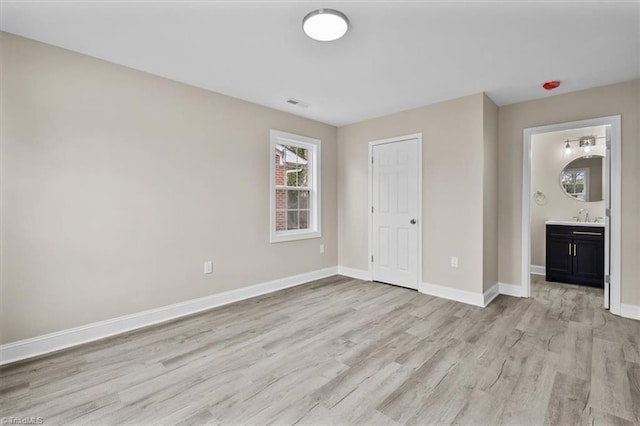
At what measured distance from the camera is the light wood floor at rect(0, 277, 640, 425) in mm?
1714

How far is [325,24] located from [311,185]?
9.09ft

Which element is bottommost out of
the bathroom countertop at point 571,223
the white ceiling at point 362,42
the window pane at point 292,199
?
the bathroom countertop at point 571,223

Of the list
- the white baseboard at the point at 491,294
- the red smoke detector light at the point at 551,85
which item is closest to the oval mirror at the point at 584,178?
the red smoke detector light at the point at 551,85

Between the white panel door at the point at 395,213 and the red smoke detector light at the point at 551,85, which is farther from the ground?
the red smoke detector light at the point at 551,85

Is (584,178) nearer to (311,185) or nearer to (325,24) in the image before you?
(311,185)

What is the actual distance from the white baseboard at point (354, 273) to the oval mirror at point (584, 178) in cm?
352

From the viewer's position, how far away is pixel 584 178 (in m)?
4.64

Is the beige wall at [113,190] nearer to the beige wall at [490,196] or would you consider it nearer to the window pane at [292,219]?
the window pane at [292,219]

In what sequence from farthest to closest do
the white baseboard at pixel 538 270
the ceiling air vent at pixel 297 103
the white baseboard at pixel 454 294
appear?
the white baseboard at pixel 538 270 → the ceiling air vent at pixel 297 103 → the white baseboard at pixel 454 294

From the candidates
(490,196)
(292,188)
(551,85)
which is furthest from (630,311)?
(292,188)

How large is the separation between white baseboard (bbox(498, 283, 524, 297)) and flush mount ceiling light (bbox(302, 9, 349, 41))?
3680 millimetres

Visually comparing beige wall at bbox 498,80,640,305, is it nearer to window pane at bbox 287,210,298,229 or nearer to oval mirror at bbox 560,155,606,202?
oval mirror at bbox 560,155,606,202

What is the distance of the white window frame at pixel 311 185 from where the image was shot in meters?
4.03

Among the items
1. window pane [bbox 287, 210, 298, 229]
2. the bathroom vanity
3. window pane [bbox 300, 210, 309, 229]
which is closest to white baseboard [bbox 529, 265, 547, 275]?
the bathroom vanity
